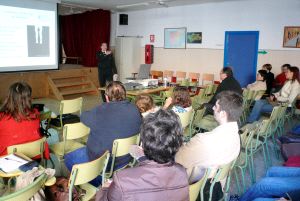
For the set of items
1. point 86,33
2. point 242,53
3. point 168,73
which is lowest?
point 168,73

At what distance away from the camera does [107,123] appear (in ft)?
8.15

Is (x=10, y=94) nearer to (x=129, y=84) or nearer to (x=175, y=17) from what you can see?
(x=129, y=84)

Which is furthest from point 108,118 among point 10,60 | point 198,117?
point 10,60

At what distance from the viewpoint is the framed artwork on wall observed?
21.5 feet

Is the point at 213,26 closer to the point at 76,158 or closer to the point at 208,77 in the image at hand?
the point at 208,77

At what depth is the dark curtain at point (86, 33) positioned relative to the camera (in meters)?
10.2

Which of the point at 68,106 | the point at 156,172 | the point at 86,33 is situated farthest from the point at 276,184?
the point at 86,33

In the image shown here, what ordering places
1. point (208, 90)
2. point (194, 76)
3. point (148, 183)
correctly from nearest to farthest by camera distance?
point (148, 183)
point (208, 90)
point (194, 76)

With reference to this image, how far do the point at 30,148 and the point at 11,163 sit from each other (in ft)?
1.07

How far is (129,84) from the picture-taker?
5551 mm

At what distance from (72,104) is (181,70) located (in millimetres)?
5115

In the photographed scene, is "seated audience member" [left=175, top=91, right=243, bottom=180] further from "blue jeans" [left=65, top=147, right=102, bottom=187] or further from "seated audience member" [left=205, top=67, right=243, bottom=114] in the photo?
"seated audience member" [left=205, top=67, right=243, bottom=114]

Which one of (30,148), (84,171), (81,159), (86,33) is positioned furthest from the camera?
(86,33)

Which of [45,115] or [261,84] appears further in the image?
[261,84]
